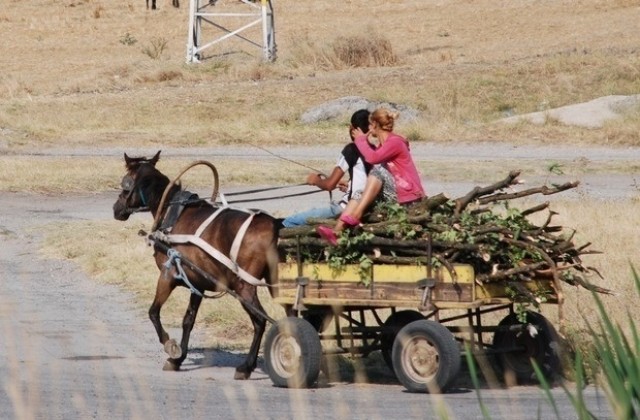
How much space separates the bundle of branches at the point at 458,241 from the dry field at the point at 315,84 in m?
4.26

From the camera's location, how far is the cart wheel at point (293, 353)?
36.1 feet

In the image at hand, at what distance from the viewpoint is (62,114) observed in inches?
1462

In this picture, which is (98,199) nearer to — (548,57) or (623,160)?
(623,160)

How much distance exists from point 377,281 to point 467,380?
1.37m

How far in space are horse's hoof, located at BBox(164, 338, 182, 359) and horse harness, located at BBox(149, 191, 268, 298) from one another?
484 mm

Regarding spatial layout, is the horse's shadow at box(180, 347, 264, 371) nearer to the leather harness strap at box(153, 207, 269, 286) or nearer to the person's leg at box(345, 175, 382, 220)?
the leather harness strap at box(153, 207, 269, 286)

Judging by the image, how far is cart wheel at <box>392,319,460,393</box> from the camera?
10367 mm

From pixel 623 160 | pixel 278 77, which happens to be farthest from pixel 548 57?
pixel 623 160

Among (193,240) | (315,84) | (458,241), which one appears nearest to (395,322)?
(458,241)

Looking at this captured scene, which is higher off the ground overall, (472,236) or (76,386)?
(472,236)

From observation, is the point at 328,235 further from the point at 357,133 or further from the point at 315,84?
the point at 315,84

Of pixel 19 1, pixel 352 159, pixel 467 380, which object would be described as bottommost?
pixel 467 380

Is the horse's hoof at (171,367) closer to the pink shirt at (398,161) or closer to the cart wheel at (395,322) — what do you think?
the cart wheel at (395,322)

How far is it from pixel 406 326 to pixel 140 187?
3163mm
